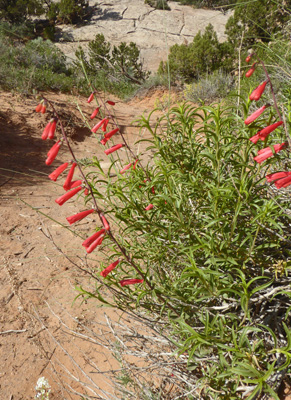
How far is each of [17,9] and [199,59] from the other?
36.4 feet

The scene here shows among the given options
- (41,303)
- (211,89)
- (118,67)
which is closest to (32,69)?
(118,67)

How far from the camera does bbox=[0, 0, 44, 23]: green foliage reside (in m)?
15.9

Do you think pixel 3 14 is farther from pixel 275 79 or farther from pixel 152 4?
pixel 275 79

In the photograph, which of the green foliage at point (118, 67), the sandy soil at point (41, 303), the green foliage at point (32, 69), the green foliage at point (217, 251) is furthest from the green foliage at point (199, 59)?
the green foliage at point (217, 251)

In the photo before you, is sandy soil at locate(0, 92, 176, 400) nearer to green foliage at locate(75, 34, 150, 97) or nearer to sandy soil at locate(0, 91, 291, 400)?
sandy soil at locate(0, 91, 291, 400)

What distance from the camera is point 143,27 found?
1839 cm

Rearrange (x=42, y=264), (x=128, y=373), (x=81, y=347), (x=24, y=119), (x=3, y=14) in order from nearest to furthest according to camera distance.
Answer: (x=128, y=373) → (x=81, y=347) → (x=42, y=264) → (x=24, y=119) → (x=3, y=14)

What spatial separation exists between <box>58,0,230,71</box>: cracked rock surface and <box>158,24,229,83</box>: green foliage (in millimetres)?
3754

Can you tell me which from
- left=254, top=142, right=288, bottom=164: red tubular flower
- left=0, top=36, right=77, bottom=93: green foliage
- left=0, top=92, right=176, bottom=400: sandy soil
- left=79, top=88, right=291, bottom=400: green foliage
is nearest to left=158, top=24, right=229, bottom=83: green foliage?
left=0, top=36, right=77, bottom=93: green foliage

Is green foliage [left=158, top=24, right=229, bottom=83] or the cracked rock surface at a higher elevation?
the cracked rock surface

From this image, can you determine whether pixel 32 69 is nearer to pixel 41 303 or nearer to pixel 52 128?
pixel 41 303

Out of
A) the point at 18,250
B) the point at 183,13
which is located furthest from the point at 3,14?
the point at 18,250

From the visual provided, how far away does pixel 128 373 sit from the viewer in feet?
6.62

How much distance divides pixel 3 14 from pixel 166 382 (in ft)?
62.3
